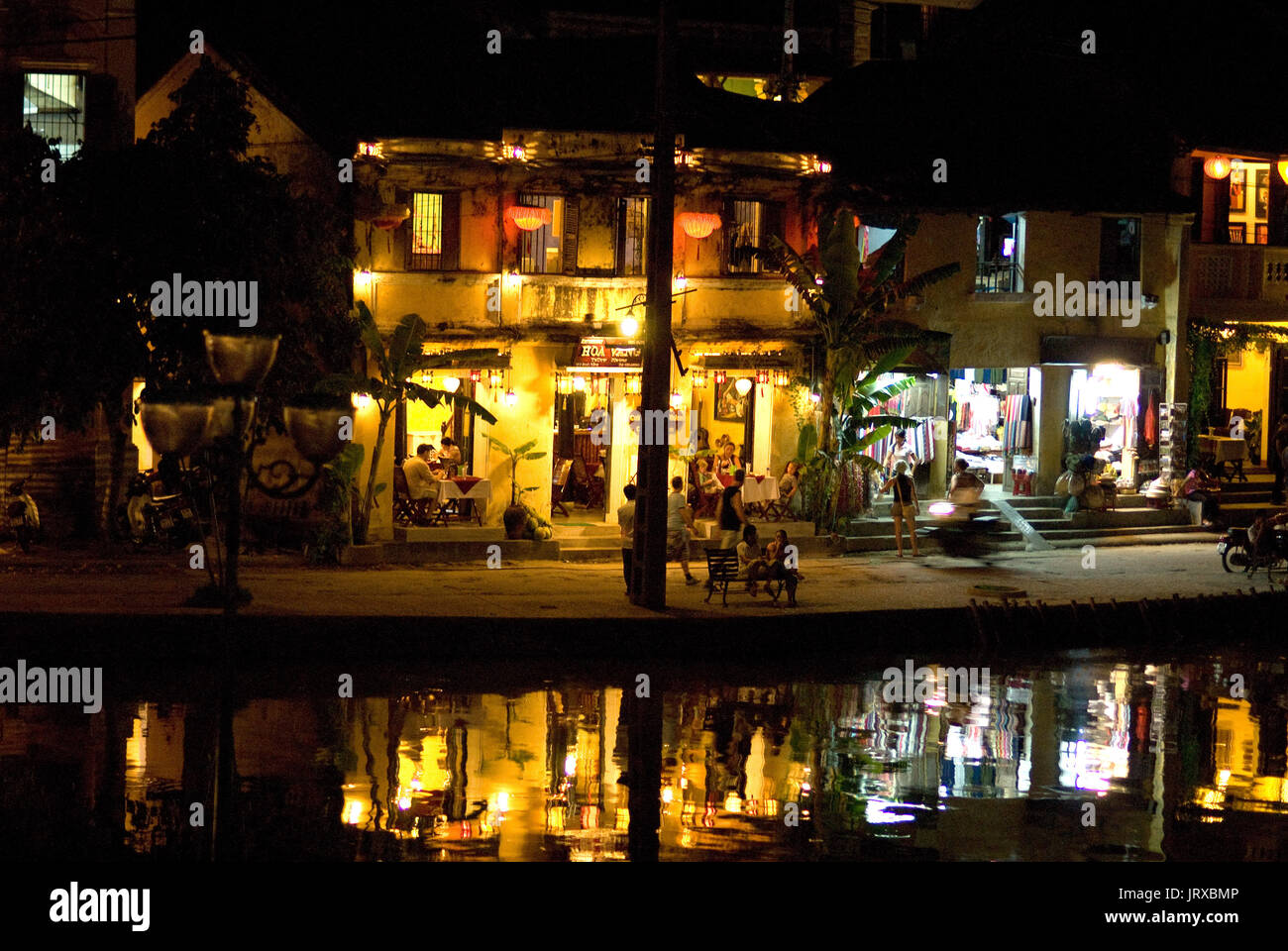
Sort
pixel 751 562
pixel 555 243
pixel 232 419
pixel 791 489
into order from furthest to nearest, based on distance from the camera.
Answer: pixel 791 489 → pixel 555 243 → pixel 751 562 → pixel 232 419

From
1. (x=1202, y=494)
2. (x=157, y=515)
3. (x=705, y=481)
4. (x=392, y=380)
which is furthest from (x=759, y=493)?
(x=157, y=515)

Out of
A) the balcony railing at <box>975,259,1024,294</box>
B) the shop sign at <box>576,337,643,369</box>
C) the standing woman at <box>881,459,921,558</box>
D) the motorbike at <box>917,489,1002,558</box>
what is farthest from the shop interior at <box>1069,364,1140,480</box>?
the shop sign at <box>576,337,643,369</box>

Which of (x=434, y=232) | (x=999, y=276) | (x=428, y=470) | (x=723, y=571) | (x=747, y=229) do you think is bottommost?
(x=723, y=571)

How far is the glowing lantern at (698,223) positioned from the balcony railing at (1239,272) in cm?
1154

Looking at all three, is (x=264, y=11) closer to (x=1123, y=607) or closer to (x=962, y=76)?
(x=962, y=76)

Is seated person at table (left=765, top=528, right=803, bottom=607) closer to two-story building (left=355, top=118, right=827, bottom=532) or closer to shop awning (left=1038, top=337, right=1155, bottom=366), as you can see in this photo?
two-story building (left=355, top=118, right=827, bottom=532)

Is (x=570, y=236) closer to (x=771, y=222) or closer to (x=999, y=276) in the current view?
(x=771, y=222)

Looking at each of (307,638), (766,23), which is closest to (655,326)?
(307,638)

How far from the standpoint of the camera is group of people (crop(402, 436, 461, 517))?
23.7m

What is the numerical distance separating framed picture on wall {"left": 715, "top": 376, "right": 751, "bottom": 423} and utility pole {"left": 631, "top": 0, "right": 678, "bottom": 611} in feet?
25.6

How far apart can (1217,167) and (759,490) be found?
38.8 feet

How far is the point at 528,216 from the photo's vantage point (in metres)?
24.0

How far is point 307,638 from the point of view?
17219mm

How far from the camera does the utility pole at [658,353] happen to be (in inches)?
720
